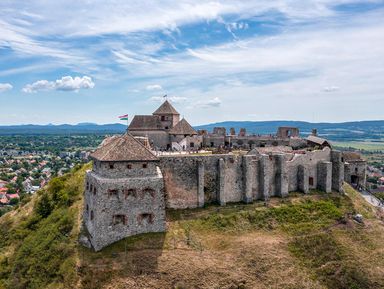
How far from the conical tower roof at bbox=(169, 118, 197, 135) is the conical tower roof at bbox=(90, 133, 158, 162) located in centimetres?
1855

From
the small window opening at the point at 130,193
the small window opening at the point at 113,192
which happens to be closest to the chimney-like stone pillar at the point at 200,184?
the small window opening at the point at 130,193

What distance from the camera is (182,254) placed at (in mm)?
37312

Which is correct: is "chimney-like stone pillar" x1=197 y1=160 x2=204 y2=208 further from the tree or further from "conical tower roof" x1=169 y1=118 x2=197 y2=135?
the tree

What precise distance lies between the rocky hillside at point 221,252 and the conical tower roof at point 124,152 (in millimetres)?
7701

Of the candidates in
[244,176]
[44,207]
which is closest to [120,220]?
[244,176]

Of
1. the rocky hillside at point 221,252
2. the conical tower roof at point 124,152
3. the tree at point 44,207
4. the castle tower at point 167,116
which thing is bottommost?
the rocky hillside at point 221,252

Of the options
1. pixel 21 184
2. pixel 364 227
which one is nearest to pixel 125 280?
pixel 364 227

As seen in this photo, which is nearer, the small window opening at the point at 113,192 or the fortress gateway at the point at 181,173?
the small window opening at the point at 113,192

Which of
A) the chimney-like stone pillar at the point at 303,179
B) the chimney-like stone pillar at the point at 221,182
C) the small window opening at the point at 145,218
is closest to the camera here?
the small window opening at the point at 145,218

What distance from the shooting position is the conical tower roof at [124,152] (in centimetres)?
3869

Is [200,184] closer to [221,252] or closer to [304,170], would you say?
[221,252]

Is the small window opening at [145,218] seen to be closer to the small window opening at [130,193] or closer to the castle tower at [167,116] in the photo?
the small window opening at [130,193]

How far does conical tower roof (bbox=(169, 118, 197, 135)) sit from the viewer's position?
59.1m

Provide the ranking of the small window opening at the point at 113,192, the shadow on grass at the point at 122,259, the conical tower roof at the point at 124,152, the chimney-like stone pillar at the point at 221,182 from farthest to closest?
1. the chimney-like stone pillar at the point at 221,182
2. the conical tower roof at the point at 124,152
3. the small window opening at the point at 113,192
4. the shadow on grass at the point at 122,259
